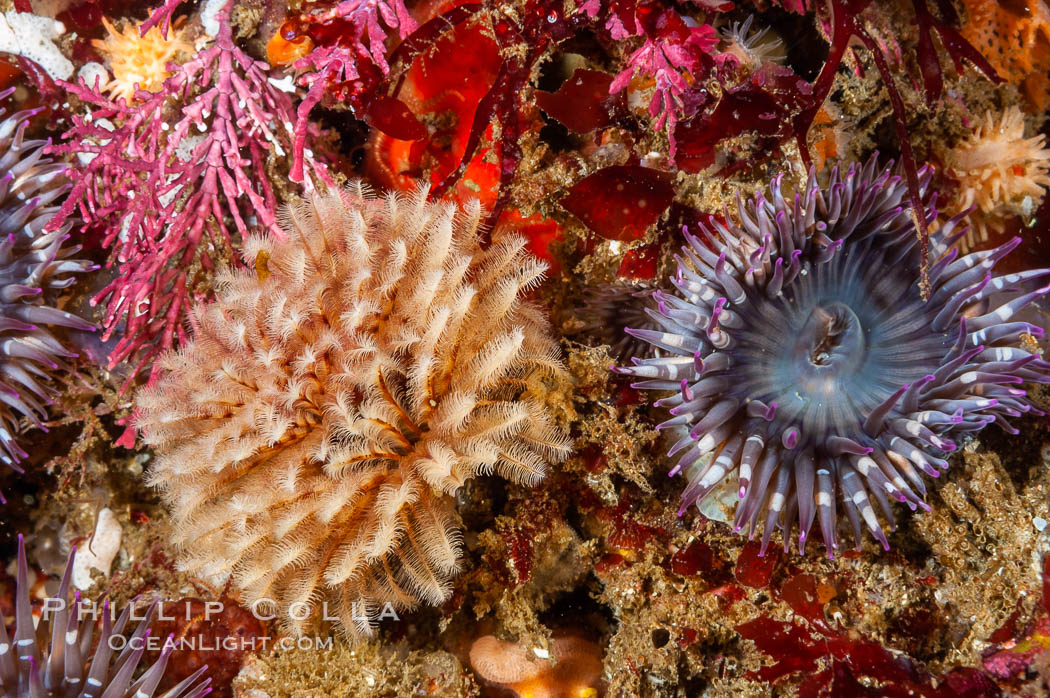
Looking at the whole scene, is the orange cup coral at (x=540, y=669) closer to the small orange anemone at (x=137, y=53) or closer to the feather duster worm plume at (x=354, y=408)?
the feather duster worm plume at (x=354, y=408)

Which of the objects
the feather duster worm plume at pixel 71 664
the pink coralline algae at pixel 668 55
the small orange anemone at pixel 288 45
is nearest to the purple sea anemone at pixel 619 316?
the pink coralline algae at pixel 668 55

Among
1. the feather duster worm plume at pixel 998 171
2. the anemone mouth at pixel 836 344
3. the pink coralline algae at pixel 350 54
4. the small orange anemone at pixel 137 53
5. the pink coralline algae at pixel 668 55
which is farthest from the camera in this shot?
the small orange anemone at pixel 137 53

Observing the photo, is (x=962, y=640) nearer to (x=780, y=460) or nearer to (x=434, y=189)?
(x=780, y=460)

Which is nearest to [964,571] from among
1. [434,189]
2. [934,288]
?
[934,288]

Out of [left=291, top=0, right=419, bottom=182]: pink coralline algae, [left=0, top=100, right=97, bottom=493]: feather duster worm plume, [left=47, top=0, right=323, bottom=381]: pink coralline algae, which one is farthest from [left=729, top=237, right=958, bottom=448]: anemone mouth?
[left=0, top=100, right=97, bottom=493]: feather duster worm plume

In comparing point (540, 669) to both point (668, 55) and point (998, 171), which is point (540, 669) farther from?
point (998, 171)

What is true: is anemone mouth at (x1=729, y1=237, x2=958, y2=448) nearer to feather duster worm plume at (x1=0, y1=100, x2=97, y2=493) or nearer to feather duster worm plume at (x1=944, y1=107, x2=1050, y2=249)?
feather duster worm plume at (x1=944, y1=107, x2=1050, y2=249)
